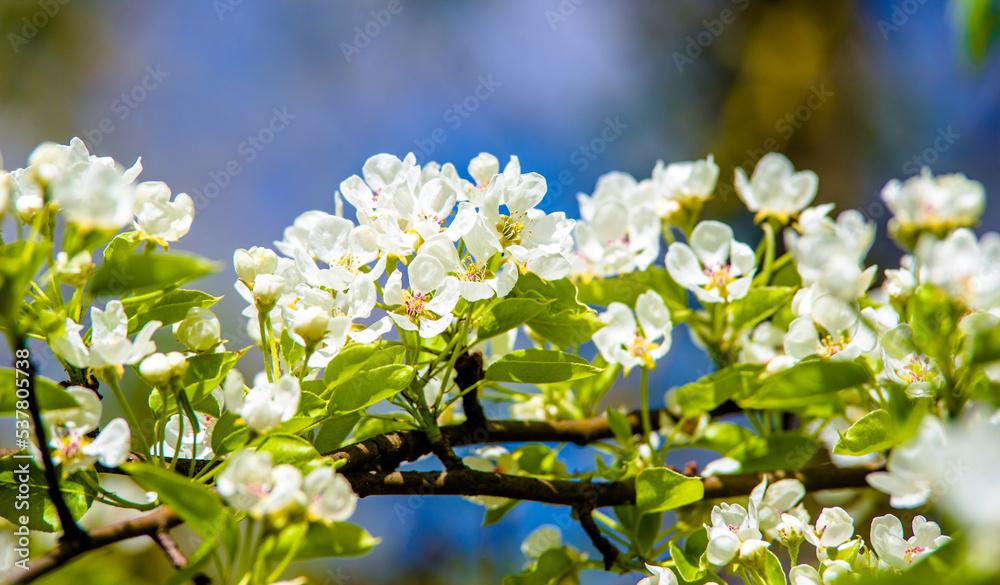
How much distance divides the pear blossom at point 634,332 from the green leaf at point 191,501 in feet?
1.82

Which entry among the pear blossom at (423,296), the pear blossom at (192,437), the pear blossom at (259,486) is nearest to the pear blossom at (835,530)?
the pear blossom at (423,296)

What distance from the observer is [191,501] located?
55cm

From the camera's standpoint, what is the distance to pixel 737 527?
2.83ft

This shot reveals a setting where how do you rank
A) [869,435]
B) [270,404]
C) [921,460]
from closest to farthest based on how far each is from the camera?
[921,460], [270,404], [869,435]

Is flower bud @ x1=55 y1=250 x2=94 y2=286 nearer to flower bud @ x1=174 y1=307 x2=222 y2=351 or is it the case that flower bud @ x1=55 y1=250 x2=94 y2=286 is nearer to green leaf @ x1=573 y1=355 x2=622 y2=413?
flower bud @ x1=174 y1=307 x2=222 y2=351

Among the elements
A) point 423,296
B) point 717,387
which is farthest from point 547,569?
point 423,296

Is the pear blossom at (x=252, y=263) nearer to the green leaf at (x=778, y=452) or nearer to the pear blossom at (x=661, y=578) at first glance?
the pear blossom at (x=661, y=578)

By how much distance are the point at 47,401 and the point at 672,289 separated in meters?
0.85

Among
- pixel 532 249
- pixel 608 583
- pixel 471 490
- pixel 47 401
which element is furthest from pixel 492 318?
pixel 608 583

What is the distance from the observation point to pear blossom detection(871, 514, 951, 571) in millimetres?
788

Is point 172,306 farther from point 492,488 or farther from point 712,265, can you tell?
point 712,265

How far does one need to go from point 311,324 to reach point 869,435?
0.59m

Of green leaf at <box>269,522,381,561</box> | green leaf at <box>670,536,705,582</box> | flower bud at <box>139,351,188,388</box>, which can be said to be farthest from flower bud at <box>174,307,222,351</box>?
green leaf at <box>670,536,705,582</box>

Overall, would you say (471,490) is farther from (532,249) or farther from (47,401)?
(47,401)
